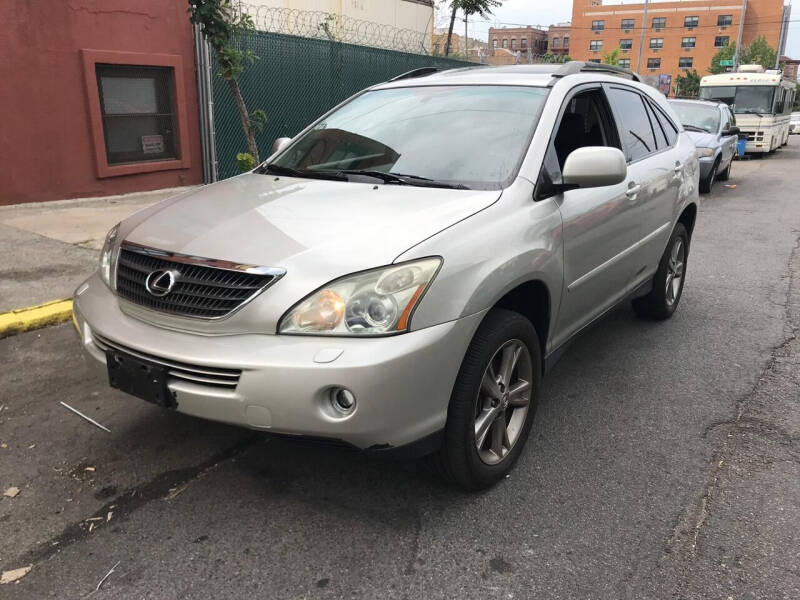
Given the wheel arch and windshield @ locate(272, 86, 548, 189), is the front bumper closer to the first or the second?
the wheel arch

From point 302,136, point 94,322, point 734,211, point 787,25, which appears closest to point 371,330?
point 94,322

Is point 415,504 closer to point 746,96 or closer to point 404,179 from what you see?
point 404,179

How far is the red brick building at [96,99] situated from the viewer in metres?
8.31

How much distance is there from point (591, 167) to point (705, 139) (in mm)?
11001

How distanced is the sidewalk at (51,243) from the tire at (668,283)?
455cm

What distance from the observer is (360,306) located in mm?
2424

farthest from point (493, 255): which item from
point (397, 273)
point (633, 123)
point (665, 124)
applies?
point (665, 124)

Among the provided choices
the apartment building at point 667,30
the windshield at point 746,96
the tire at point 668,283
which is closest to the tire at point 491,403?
the tire at point 668,283

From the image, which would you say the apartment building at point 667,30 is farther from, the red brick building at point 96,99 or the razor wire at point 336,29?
the red brick building at point 96,99

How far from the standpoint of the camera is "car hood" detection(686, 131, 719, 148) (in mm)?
12469

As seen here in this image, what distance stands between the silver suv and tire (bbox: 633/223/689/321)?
3.40 ft

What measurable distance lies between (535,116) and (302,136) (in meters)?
1.53

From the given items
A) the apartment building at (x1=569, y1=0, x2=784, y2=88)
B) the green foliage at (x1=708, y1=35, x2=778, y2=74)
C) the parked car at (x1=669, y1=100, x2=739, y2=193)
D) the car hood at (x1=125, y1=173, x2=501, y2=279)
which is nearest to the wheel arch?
the car hood at (x1=125, y1=173, x2=501, y2=279)

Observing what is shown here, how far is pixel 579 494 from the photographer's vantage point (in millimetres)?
2988
